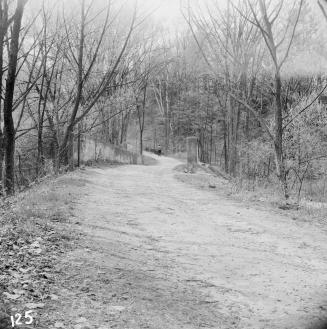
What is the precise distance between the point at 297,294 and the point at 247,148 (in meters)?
25.0

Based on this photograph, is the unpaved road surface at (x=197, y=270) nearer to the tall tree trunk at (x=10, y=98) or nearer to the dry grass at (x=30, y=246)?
the dry grass at (x=30, y=246)

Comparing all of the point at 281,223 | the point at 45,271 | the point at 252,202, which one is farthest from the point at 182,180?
the point at 45,271

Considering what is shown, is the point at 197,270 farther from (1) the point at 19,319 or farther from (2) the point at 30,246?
(1) the point at 19,319

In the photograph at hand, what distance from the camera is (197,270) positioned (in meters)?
5.09

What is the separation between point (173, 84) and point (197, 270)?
171 feet

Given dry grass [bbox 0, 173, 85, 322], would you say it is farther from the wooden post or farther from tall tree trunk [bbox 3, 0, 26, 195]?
the wooden post

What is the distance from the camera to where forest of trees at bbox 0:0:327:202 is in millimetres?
11328

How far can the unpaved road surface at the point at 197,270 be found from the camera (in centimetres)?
385

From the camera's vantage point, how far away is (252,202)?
10.4m

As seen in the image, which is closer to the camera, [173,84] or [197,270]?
[197,270]

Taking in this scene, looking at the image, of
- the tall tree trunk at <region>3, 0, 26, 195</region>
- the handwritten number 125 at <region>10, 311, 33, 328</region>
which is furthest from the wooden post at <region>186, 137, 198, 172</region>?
the handwritten number 125 at <region>10, 311, 33, 328</region>

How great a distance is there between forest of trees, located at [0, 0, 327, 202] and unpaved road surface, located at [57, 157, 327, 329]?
2.92m

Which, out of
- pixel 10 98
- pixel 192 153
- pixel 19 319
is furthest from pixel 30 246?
pixel 192 153

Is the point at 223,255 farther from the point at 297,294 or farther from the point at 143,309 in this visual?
the point at 143,309
